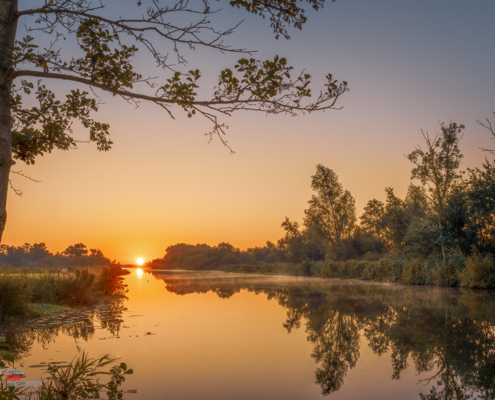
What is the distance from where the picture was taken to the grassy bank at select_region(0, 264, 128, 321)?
8.79 meters

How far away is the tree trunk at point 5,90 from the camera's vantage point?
11.6 ft

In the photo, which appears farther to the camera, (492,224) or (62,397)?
(492,224)

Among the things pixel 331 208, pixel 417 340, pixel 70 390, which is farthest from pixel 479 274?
pixel 331 208

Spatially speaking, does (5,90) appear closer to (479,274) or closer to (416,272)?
(479,274)

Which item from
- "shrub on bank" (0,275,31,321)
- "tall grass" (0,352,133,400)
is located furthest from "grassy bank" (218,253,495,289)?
"shrub on bank" (0,275,31,321)

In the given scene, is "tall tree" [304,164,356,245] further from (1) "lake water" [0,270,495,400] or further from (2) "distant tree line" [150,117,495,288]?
(1) "lake water" [0,270,495,400]

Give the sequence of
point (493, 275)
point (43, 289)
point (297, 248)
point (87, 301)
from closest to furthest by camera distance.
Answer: point (43, 289) → point (87, 301) → point (493, 275) → point (297, 248)

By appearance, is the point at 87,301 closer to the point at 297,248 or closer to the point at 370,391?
the point at 370,391

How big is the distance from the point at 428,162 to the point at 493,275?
30.1 ft

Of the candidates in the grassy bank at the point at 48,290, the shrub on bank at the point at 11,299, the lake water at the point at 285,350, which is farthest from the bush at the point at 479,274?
the shrub on bank at the point at 11,299

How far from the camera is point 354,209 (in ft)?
147

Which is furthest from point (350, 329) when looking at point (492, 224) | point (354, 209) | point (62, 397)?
point (354, 209)

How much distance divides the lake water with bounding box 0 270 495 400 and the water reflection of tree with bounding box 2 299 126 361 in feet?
0.07

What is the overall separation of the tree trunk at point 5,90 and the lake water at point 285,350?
8.10ft
